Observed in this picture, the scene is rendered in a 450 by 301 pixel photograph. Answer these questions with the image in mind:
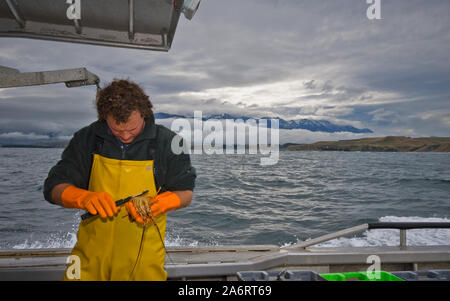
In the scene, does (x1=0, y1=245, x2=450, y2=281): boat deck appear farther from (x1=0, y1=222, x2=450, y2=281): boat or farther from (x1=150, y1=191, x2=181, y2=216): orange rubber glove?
(x1=150, y1=191, x2=181, y2=216): orange rubber glove

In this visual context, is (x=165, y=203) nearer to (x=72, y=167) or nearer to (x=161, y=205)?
(x=161, y=205)

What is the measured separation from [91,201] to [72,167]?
0.35 meters

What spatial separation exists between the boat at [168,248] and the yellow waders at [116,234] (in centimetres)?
21

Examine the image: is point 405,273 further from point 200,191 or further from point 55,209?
point 200,191

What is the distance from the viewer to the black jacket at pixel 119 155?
2.17 metres

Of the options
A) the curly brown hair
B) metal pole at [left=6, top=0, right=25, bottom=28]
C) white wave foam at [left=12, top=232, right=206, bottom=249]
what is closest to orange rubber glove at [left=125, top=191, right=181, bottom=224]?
the curly brown hair

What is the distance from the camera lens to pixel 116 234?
218cm

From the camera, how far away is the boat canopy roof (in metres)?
2.30

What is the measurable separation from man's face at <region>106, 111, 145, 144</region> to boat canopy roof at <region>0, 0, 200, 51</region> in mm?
892

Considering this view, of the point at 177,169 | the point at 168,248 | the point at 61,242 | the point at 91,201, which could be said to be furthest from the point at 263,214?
the point at 91,201

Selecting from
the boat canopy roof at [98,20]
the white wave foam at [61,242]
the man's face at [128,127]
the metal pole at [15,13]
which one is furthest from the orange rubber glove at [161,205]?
the white wave foam at [61,242]

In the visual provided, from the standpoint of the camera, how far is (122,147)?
221 centimetres
